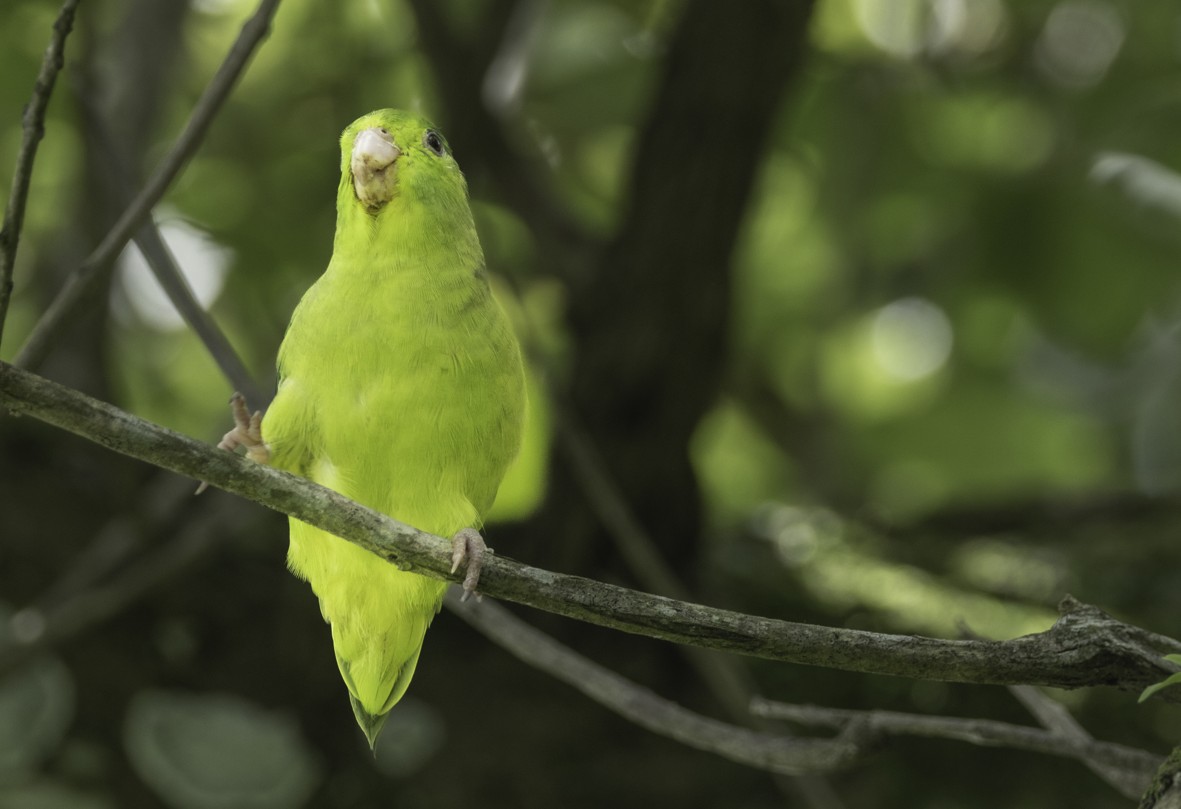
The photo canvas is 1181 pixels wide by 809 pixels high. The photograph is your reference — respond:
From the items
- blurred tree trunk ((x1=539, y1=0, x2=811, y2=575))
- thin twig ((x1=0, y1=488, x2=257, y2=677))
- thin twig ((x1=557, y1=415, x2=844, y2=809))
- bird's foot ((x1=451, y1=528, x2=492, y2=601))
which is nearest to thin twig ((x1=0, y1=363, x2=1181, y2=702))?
bird's foot ((x1=451, y1=528, x2=492, y2=601))

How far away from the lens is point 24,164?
53.7 inches

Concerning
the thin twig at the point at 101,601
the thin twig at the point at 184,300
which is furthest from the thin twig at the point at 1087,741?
the thin twig at the point at 101,601

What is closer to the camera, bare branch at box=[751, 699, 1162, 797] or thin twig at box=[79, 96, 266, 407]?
bare branch at box=[751, 699, 1162, 797]

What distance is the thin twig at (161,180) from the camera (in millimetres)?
1546

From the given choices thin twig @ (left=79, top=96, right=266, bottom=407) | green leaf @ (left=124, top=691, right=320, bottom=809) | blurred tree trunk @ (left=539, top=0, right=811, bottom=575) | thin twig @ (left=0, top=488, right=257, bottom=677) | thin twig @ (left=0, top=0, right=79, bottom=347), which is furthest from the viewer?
blurred tree trunk @ (left=539, top=0, right=811, bottom=575)

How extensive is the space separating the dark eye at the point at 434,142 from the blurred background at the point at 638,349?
658 millimetres

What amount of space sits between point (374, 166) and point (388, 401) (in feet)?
0.91

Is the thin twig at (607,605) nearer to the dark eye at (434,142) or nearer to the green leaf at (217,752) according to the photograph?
the dark eye at (434,142)

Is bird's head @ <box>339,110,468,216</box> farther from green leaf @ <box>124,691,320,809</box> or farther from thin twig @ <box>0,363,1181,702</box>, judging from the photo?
green leaf @ <box>124,691,320,809</box>


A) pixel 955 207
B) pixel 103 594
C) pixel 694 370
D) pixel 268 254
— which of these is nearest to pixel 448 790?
pixel 103 594

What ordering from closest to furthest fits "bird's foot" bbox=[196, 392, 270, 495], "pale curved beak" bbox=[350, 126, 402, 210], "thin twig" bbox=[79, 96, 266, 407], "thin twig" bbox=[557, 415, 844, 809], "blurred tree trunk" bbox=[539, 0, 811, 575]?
Result: 1. "pale curved beak" bbox=[350, 126, 402, 210]
2. "bird's foot" bbox=[196, 392, 270, 495]
3. "thin twig" bbox=[79, 96, 266, 407]
4. "thin twig" bbox=[557, 415, 844, 809]
5. "blurred tree trunk" bbox=[539, 0, 811, 575]

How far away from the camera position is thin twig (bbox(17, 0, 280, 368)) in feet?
5.07

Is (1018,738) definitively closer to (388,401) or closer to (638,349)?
(388,401)

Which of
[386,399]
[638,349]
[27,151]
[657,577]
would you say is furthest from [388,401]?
[638,349]
